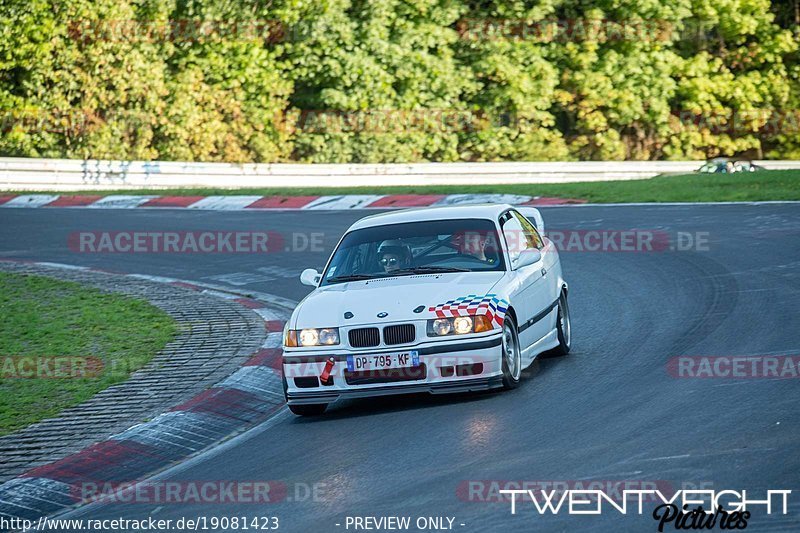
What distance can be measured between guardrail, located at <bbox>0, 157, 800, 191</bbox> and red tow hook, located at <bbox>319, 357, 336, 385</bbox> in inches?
871

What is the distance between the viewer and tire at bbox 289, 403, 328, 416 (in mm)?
8930

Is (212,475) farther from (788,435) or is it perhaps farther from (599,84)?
(599,84)

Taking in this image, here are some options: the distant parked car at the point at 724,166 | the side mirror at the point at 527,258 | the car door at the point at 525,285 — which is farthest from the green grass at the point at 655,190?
the distant parked car at the point at 724,166

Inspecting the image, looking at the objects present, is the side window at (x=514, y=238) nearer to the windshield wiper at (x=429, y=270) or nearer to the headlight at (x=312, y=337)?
the windshield wiper at (x=429, y=270)

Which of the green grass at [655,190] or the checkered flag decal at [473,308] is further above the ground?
the checkered flag decal at [473,308]

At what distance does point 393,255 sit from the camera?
978 centimetres

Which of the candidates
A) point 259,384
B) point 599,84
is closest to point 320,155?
point 599,84

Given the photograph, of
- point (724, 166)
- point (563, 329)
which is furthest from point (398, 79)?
point (563, 329)

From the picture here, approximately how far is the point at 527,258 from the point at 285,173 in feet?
82.1

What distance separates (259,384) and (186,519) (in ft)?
11.7

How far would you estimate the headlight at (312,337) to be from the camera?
8.72 m

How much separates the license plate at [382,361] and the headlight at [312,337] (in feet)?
0.66

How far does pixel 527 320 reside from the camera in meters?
9.52

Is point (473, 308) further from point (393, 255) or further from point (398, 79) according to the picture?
point (398, 79)
